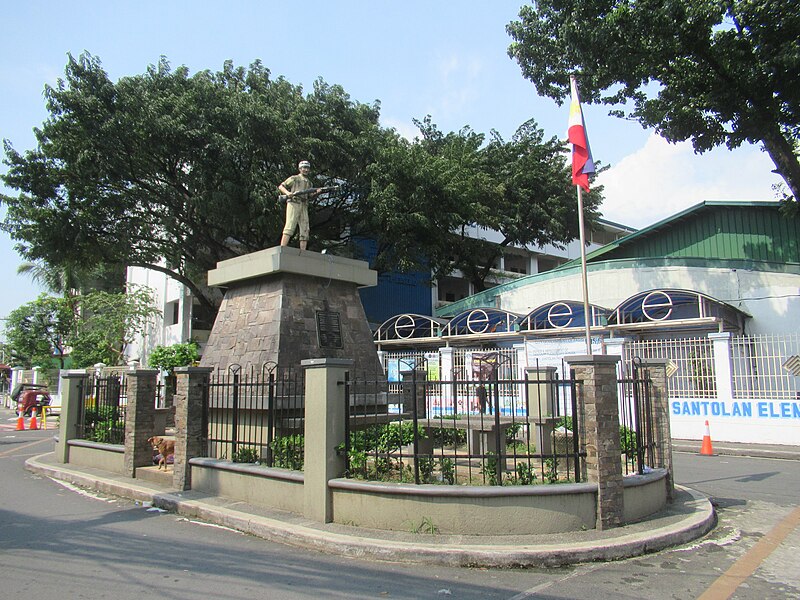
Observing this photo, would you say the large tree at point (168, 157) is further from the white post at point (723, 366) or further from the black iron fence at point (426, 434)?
the white post at point (723, 366)

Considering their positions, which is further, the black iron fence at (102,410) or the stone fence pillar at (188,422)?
the black iron fence at (102,410)

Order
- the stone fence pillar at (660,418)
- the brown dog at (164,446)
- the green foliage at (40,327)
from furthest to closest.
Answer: the green foliage at (40,327)
the brown dog at (164,446)
the stone fence pillar at (660,418)

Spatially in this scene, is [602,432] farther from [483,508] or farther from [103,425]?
[103,425]

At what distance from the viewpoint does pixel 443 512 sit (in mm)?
6430

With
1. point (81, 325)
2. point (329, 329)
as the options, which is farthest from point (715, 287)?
point (81, 325)

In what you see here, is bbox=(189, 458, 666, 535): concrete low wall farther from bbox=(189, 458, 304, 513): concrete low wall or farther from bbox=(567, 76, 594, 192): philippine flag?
bbox=(567, 76, 594, 192): philippine flag

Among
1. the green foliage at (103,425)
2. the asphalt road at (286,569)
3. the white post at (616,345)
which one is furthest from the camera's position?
the white post at (616,345)

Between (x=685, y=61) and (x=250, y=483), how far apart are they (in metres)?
15.5

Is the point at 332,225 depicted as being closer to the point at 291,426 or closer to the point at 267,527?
the point at 291,426

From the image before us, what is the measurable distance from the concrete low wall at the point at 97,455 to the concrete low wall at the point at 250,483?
2719 mm

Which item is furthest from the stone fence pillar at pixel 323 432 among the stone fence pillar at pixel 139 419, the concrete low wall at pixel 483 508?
the stone fence pillar at pixel 139 419

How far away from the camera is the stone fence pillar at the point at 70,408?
41.2ft

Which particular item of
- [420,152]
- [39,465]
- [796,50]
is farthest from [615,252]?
[39,465]

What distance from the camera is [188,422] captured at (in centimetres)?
909
